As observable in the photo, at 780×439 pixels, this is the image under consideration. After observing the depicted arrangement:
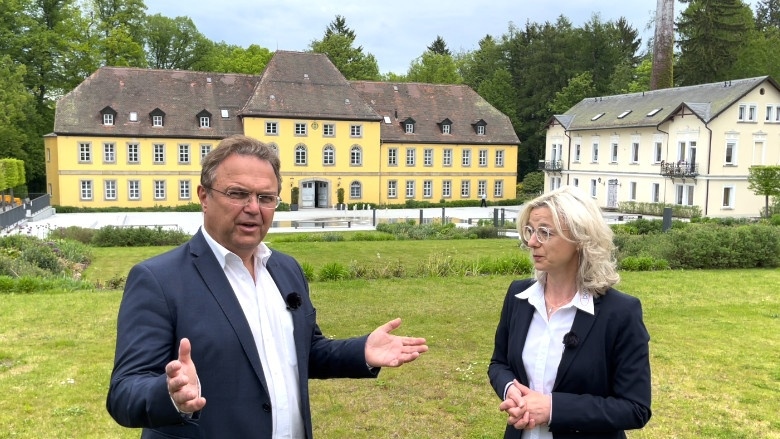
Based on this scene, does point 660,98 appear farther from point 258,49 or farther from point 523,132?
point 258,49

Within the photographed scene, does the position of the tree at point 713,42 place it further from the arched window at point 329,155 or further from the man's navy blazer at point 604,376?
the man's navy blazer at point 604,376

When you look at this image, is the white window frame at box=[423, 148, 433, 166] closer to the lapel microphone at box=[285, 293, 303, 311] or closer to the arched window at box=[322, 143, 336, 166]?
the arched window at box=[322, 143, 336, 166]

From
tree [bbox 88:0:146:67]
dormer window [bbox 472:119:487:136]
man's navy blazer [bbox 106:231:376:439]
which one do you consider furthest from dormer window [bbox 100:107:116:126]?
man's navy blazer [bbox 106:231:376:439]

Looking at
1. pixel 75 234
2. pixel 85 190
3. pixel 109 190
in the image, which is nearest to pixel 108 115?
pixel 109 190

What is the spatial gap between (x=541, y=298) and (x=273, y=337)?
4.72ft

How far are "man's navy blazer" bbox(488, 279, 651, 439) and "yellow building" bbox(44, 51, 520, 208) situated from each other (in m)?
42.1

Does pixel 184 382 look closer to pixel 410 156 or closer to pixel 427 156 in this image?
pixel 410 156

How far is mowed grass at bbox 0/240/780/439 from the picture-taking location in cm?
618

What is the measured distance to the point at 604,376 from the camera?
127 inches

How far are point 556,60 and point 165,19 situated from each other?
120 ft

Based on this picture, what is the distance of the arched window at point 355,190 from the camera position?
4797 centimetres

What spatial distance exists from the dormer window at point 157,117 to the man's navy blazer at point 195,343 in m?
44.1

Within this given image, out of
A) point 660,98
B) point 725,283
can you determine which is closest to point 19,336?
point 725,283

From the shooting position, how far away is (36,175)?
49250mm
